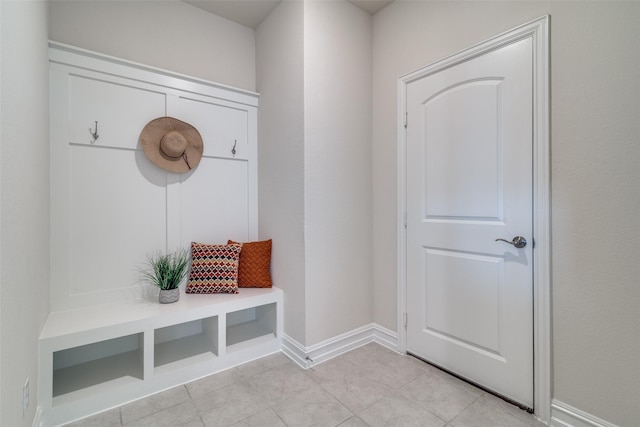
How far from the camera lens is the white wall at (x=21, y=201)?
0.97m

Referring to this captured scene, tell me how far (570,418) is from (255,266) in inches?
82.2

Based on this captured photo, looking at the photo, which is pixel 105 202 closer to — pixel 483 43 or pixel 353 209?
pixel 353 209

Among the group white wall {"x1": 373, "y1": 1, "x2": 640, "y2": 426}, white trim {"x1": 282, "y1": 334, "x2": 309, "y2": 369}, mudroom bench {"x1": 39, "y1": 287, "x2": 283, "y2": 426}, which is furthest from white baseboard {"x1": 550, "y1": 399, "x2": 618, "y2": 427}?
mudroom bench {"x1": 39, "y1": 287, "x2": 283, "y2": 426}

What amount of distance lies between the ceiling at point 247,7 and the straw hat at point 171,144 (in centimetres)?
103

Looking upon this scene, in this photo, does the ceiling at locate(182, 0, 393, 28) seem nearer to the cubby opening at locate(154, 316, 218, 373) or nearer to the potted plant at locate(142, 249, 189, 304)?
the potted plant at locate(142, 249, 189, 304)

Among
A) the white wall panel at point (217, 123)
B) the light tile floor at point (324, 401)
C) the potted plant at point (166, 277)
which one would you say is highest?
the white wall panel at point (217, 123)

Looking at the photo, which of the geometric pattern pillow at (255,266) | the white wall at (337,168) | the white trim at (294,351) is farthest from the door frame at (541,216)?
the geometric pattern pillow at (255,266)

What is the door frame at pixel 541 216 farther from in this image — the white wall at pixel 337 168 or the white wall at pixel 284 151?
the white wall at pixel 284 151

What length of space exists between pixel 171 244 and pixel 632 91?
Answer: 9.28 ft

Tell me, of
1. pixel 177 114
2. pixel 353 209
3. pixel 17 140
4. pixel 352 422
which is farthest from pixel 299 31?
pixel 352 422

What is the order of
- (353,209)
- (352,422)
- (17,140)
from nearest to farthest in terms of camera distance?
(17,140) → (352,422) → (353,209)

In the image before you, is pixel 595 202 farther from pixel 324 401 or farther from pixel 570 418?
pixel 324 401

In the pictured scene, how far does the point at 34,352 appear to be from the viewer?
1.38 m

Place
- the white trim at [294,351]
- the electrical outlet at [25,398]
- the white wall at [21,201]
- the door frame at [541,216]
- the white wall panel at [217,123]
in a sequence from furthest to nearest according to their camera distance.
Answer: the white wall panel at [217,123], the white trim at [294,351], the door frame at [541,216], the electrical outlet at [25,398], the white wall at [21,201]
